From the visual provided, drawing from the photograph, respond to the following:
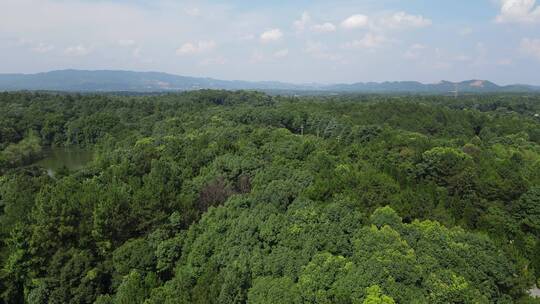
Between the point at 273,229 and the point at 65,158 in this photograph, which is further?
the point at 65,158

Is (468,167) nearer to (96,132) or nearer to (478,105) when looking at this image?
(96,132)

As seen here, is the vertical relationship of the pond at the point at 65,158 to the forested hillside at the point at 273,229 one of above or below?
below

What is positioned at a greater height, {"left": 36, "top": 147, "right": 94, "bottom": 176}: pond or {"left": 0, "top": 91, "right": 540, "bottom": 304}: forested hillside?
{"left": 0, "top": 91, "right": 540, "bottom": 304}: forested hillside

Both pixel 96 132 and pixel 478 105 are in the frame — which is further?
pixel 478 105

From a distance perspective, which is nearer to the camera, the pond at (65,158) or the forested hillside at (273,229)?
the forested hillside at (273,229)

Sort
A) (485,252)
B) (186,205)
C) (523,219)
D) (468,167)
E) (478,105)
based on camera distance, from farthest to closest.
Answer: (478,105)
(468,167)
(523,219)
(186,205)
(485,252)

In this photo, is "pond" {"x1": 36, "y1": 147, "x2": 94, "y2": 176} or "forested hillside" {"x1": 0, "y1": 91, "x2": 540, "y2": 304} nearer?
"forested hillside" {"x1": 0, "y1": 91, "x2": 540, "y2": 304}

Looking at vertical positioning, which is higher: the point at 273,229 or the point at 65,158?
the point at 273,229

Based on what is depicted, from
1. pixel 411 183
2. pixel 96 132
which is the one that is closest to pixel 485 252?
pixel 411 183
